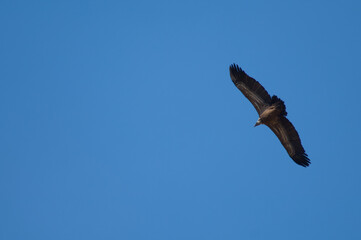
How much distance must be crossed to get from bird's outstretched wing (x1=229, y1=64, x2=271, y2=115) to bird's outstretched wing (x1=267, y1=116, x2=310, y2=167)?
1111mm

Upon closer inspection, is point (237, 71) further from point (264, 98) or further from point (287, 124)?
point (287, 124)

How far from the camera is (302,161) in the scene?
20.8m

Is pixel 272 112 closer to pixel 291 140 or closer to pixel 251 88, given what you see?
pixel 251 88

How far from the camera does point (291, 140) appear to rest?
20750mm

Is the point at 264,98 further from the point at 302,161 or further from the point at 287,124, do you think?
the point at 302,161

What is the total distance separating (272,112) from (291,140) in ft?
6.62

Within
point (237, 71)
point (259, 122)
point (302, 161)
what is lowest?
point (302, 161)

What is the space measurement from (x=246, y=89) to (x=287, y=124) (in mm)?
2490

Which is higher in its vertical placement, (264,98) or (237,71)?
(237,71)

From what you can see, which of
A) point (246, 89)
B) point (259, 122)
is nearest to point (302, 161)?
point (259, 122)

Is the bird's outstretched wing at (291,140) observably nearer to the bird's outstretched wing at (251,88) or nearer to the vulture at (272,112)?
the vulture at (272,112)

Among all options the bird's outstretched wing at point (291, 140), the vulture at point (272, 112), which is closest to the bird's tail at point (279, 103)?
the vulture at point (272, 112)

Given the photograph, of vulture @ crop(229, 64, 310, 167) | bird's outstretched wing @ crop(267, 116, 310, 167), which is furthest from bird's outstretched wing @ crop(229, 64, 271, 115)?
bird's outstretched wing @ crop(267, 116, 310, 167)

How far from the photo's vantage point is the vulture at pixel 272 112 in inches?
779
